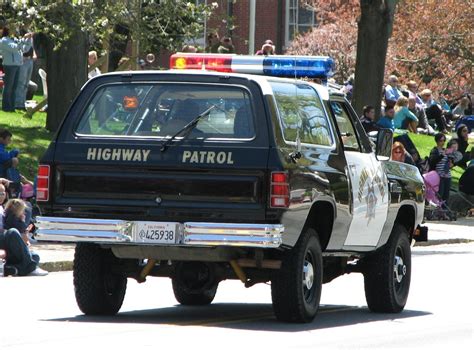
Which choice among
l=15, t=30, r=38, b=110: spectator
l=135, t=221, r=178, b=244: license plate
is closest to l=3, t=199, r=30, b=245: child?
l=135, t=221, r=178, b=244: license plate

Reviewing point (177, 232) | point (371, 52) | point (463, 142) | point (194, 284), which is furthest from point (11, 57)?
point (177, 232)

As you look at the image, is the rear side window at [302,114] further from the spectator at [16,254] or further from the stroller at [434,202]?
the stroller at [434,202]

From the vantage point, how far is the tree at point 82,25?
24156mm

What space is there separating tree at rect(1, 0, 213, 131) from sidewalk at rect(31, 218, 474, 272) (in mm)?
4074

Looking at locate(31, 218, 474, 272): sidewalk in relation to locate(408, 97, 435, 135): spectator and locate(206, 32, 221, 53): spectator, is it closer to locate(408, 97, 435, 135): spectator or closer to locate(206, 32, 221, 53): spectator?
locate(206, 32, 221, 53): spectator

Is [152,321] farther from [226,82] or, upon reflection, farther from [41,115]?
[41,115]

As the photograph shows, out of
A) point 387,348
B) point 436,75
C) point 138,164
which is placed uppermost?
point 138,164

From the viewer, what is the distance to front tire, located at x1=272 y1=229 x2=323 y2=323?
1228cm

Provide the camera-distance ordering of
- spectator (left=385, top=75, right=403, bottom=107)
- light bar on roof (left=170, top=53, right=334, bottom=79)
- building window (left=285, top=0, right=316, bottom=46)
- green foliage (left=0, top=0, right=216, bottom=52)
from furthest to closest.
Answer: building window (left=285, top=0, right=316, bottom=46)
spectator (left=385, top=75, right=403, bottom=107)
green foliage (left=0, top=0, right=216, bottom=52)
light bar on roof (left=170, top=53, right=334, bottom=79)

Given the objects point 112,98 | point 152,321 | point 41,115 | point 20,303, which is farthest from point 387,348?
point 41,115

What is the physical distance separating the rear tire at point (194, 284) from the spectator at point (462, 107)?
3334cm

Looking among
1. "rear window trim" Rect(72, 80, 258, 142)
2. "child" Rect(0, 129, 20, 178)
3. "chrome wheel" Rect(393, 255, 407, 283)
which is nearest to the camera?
"rear window trim" Rect(72, 80, 258, 142)

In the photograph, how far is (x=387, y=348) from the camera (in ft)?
37.0

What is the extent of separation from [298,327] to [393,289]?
202 centimetres
